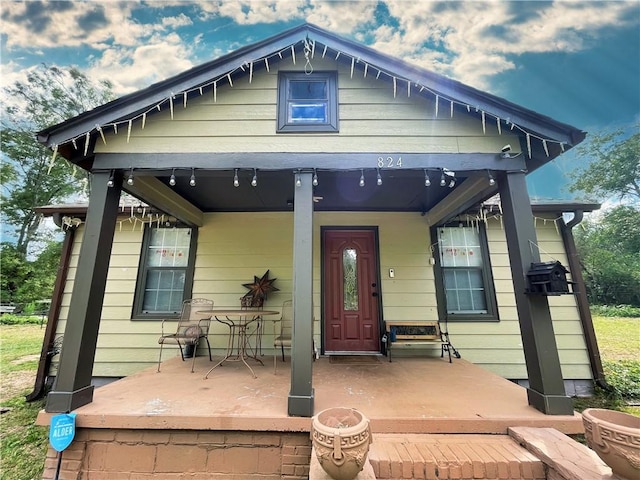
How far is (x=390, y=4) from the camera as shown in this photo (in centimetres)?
886

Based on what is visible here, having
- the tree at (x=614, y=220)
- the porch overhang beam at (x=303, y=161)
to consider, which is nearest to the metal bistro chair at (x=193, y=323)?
the porch overhang beam at (x=303, y=161)

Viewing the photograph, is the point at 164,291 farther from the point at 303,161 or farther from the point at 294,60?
the point at 294,60

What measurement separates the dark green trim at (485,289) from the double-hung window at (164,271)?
4133 millimetres

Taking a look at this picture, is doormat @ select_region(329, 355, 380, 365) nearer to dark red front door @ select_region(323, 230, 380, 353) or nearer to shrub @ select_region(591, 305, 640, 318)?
dark red front door @ select_region(323, 230, 380, 353)

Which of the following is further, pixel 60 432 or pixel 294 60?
pixel 294 60

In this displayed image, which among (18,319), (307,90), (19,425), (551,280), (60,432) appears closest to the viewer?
(60,432)

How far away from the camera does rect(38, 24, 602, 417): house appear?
253cm

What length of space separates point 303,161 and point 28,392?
223 inches

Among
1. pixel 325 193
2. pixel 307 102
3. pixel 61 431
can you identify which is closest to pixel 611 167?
pixel 325 193

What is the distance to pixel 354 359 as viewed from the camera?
397 centimetres

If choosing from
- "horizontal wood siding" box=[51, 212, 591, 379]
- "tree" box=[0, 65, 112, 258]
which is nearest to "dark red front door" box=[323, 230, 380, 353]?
"horizontal wood siding" box=[51, 212, 591, 379]

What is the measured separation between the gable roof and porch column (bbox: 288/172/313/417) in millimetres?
1434

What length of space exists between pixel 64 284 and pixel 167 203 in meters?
2.47

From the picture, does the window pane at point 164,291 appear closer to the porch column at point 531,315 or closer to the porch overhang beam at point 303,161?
the porch overhang beam at point 303,161
